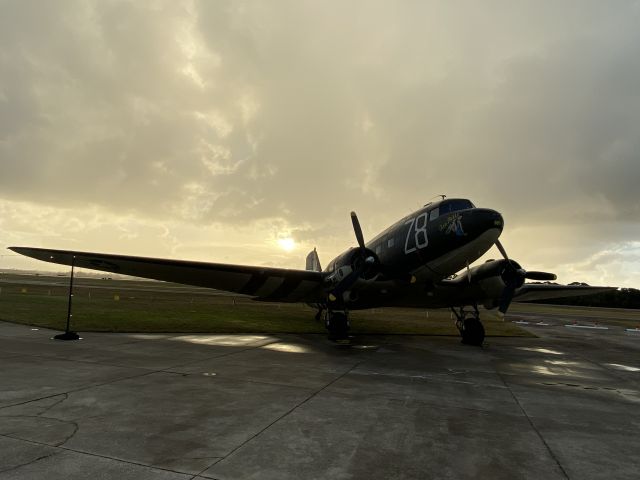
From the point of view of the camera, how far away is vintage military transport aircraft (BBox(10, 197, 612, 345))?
50.6 feet

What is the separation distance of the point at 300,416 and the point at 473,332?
14687mm

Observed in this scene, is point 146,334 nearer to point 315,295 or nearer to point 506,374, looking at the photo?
point 315,295

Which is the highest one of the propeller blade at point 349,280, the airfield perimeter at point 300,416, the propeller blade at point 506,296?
the propeller blade at point 349,280

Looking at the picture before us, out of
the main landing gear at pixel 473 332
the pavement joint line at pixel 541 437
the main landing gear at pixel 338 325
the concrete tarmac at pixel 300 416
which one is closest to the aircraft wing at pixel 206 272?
the main landing gear at pixel 338 325

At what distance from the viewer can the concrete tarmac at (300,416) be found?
5055mm

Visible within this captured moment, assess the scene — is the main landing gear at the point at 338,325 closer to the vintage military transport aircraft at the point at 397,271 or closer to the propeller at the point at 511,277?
the vintage military transport aircraft at the point at 397,271

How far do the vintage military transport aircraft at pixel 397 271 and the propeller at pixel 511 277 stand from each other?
40 mm

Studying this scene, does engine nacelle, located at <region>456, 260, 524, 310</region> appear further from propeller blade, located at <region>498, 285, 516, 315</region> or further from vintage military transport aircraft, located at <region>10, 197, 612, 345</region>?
propeller blade, located at <region>498, 285, 516, 315</region>

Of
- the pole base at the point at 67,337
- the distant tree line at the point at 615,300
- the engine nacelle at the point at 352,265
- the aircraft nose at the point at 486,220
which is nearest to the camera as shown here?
the aircraft nose at the point at 486,220

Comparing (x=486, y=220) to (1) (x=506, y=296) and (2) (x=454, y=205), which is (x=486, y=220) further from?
(1) (x=506, y=296)

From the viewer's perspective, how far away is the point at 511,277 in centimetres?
1769

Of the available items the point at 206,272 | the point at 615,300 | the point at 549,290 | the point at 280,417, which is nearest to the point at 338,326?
the point at 206,272

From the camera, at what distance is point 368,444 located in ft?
19.3

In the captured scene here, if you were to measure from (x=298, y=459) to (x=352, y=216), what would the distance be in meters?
12.2
